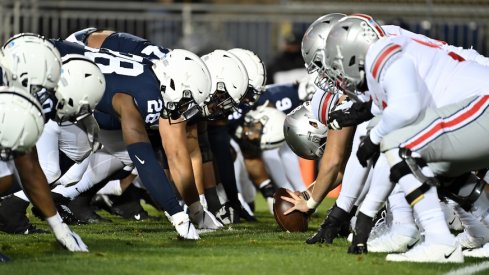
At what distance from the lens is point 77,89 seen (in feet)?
22.3

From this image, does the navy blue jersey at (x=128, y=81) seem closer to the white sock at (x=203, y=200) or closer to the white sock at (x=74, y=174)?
the white sock at (x=74, y=174)

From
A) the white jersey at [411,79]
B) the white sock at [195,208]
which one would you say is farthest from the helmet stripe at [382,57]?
the white sock at [195,208]

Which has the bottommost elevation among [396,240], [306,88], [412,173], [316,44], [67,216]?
[67,216]

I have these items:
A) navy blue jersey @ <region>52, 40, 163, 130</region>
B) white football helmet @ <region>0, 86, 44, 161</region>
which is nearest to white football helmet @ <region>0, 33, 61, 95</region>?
white football helmet @ <region>0, 86, 44, 161</region>

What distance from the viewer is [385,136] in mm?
6434

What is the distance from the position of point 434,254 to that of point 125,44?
3.94 metres

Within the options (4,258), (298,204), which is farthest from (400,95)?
(4,258)

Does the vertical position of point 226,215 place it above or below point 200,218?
below

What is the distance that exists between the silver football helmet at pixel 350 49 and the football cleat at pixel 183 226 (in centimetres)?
136

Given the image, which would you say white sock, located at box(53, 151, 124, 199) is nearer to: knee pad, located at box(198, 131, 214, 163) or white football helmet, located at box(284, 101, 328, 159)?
knee pad, located at box(198, 131, 214, 163)

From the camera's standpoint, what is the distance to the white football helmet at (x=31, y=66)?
6527mm

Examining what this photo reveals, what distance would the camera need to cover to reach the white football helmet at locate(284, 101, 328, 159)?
8664 mm

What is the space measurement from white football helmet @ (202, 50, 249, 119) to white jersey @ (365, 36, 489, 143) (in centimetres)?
188

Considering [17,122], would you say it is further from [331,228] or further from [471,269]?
[471,269]
